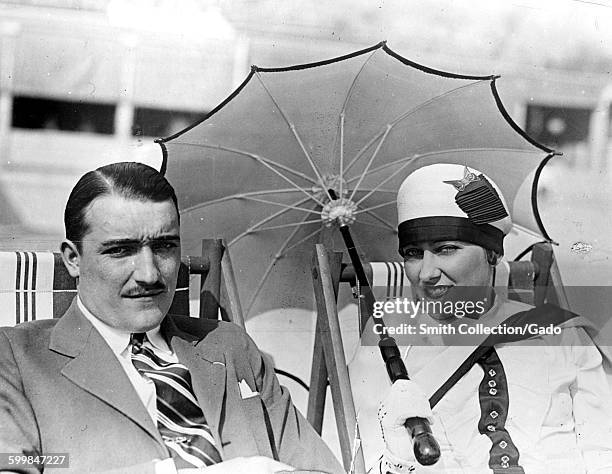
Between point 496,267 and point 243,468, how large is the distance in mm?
846

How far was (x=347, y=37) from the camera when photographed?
2.02 m

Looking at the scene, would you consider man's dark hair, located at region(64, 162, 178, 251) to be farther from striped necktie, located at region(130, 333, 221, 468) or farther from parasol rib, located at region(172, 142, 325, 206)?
striped necktie, located at region(130, 333, 221, 468)

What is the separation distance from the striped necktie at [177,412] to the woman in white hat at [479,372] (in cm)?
43

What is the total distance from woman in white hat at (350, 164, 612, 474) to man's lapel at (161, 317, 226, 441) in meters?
0.36

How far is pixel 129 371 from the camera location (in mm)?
1923

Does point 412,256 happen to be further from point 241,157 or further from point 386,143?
point 241,157

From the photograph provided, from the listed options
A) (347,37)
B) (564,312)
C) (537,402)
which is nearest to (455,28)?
(347,37)

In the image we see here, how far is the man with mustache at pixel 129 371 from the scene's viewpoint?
1.85 m

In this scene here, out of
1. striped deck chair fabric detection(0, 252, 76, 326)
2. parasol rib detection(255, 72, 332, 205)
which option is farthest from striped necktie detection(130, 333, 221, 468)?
parasol rib detection(255, 72, 332, 205)

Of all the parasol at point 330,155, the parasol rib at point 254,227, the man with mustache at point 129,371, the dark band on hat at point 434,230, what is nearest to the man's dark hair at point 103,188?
the man with mustache at point 129,371

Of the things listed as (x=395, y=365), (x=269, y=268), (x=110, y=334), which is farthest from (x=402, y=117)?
(x=110, y=334)

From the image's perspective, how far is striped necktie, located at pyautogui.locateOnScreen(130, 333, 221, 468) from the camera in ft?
6.25

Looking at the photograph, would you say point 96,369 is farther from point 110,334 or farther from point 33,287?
Result: point 33,287

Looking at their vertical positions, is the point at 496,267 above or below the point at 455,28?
below
